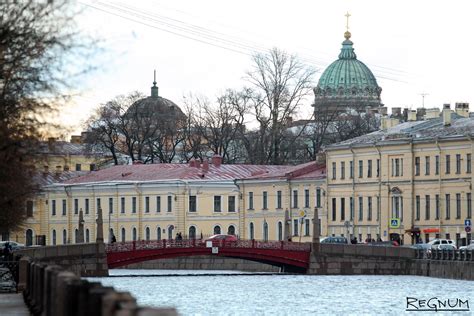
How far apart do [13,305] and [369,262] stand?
4780 cm

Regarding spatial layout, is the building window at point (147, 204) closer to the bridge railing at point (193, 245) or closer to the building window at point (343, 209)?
the building window at point (343, 209)

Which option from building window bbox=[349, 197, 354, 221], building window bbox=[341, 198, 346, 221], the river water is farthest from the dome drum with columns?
the river water

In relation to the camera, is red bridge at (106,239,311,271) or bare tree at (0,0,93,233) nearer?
bare tree at (0,0,93,233)

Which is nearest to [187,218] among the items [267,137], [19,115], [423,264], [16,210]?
[267,137]

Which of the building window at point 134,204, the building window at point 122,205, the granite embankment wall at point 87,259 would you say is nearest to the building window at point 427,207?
the granite embankment wall at point 87,259

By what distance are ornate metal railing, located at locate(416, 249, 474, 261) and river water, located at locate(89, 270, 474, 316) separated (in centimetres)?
119

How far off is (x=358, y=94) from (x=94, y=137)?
71.8m

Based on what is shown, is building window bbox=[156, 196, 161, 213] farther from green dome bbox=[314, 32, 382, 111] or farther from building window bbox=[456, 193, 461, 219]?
green dome bbox=[314, 32, 382, 111]

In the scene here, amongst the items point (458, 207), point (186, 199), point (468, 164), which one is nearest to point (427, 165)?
point (468, 164)

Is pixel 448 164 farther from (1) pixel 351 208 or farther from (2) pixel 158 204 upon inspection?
(2) pixel 158 204

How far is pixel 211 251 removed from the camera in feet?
266

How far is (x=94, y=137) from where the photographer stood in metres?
120

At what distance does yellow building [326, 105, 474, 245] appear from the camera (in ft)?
296

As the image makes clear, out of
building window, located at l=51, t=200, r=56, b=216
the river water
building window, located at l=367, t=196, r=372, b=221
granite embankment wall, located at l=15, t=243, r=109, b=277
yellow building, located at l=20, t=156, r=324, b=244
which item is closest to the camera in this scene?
the river water
